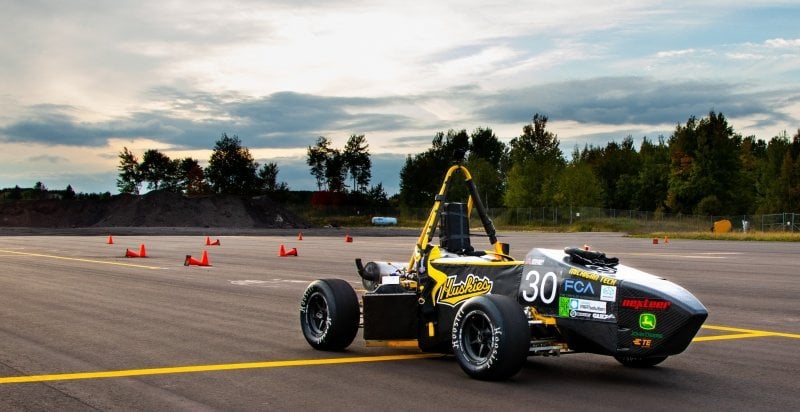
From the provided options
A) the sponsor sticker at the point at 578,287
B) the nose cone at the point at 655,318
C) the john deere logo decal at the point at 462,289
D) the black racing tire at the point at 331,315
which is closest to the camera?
the nose cone at the point at 655,318

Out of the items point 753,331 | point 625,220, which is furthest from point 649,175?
point 753,331

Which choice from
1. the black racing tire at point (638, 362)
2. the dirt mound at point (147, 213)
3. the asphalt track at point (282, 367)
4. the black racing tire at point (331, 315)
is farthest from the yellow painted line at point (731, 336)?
the dirt mound at point (147, 213)

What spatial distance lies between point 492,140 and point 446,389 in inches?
6604

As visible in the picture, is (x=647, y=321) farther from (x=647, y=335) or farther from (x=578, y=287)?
(x=578, y=287)

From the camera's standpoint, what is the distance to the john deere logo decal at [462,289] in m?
8.43

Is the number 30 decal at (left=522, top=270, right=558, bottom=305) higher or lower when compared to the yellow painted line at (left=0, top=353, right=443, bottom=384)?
higher

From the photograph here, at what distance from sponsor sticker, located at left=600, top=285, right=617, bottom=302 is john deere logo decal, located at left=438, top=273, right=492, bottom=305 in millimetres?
1184

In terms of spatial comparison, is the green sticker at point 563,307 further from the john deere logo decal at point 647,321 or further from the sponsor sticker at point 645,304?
the john deere logo decal at point 647,321

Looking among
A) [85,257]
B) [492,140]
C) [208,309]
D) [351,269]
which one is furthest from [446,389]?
[492,140]

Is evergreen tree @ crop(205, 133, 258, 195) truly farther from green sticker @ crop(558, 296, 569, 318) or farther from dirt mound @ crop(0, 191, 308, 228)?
green sticker @ crop(558, 296, 569, 318)

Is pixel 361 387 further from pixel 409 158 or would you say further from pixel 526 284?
pixel 409 158

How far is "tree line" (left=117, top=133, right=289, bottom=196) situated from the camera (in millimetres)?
150250

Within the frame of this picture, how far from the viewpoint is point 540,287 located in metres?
8.00

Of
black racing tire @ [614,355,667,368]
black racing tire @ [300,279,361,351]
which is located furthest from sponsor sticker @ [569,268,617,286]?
black racing tire @ [300,279,361,351]
